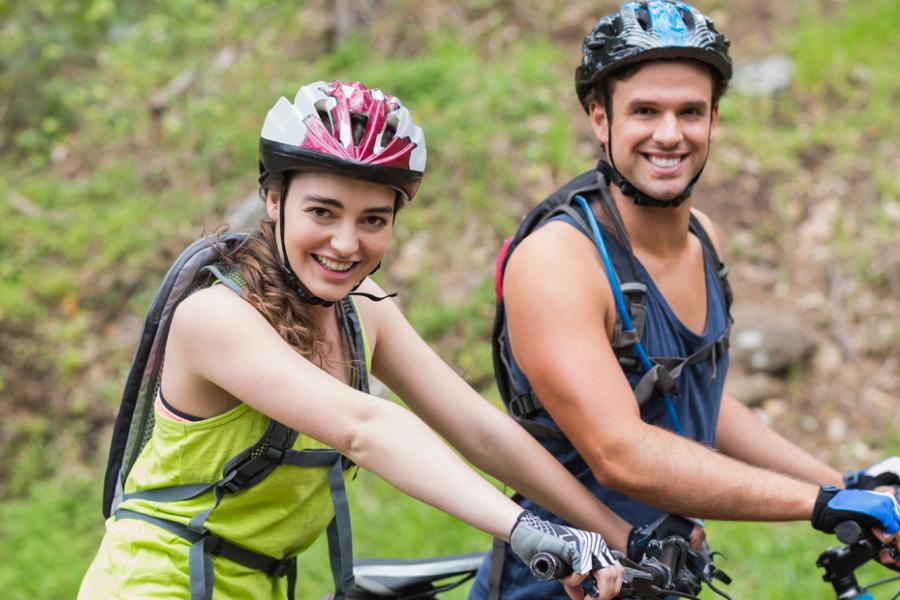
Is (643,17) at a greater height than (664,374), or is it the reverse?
(643,17)

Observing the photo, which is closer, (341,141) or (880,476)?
(341,141)

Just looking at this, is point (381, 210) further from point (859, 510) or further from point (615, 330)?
point (859, 510)

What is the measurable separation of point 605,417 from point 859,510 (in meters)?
0.71

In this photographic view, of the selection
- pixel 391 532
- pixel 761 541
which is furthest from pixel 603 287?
pixel 391 532

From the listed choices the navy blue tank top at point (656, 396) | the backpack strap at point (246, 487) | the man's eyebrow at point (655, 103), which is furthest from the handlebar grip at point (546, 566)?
the man's eyebrow at point (655, 103)

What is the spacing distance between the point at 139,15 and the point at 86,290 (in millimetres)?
4098

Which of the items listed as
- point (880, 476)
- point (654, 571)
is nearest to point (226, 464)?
point (654, 571)

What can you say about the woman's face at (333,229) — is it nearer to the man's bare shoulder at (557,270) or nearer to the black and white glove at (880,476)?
the man's bare shoulder at (557,270)

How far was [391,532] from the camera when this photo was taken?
658 centimetres

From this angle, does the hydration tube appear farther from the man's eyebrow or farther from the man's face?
the man's eyebrow

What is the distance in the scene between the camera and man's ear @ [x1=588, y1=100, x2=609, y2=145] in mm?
3607

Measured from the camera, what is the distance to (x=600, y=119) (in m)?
3.65

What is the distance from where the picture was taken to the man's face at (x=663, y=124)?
3.44 metres

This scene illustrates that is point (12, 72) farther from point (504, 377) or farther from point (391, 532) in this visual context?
point (504, 377)
